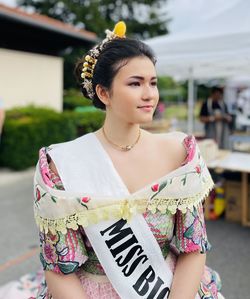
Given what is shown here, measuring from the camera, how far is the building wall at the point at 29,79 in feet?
28.9

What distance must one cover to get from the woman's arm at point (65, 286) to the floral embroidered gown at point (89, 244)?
0.02 metres

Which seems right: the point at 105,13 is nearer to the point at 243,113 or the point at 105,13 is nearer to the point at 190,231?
the point at 243,113

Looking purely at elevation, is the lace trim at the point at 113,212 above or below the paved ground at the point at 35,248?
above

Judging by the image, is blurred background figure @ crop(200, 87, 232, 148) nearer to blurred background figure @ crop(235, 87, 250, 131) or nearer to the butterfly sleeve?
blurred background figure @ crop(235, 87, 250, 131)

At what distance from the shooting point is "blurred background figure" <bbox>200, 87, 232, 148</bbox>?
7930 mm

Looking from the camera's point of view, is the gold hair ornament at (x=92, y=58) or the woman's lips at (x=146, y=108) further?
the gold hair ornament at (x=92, y=58)

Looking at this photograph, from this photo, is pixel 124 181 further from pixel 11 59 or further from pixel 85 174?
pixel 11 59

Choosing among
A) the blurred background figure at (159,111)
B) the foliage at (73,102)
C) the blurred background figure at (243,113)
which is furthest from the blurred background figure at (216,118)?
the foliage at (73,102)

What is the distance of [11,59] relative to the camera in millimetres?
8891

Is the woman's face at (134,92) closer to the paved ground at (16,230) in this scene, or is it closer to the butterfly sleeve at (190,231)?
the butterfly sleeve at (190,231)

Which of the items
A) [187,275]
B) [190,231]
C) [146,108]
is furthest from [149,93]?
[187,275]

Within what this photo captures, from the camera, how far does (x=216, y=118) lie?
793cm

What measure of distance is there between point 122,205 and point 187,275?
346 millimetres

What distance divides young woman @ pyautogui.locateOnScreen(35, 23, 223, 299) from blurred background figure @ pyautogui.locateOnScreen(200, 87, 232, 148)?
6746 mm
